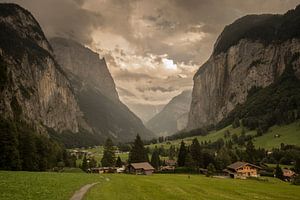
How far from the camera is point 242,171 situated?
13788cm

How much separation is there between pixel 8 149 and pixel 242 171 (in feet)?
291

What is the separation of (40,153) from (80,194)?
7229 cm

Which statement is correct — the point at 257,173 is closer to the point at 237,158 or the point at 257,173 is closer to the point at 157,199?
the point at 237,158

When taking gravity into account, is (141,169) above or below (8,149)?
below

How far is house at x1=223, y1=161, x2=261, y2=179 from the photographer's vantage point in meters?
136

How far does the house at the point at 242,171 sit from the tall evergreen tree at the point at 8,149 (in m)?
81.0

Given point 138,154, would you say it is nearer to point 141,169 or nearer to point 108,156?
point 108,156

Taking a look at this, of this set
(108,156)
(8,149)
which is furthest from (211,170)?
(8,149)

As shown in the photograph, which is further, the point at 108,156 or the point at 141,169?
the point at 108,156

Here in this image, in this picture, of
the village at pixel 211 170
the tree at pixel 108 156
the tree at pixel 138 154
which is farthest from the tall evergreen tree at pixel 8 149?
the tree at pixel 138 154

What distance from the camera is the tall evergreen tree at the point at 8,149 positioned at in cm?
8781

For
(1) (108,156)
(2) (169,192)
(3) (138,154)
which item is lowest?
(2) (169,192)

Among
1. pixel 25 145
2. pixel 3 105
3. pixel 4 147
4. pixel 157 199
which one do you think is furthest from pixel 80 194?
pixel 3 105

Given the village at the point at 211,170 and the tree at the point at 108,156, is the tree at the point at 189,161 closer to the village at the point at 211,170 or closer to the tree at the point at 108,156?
the village at the point at 211,170
